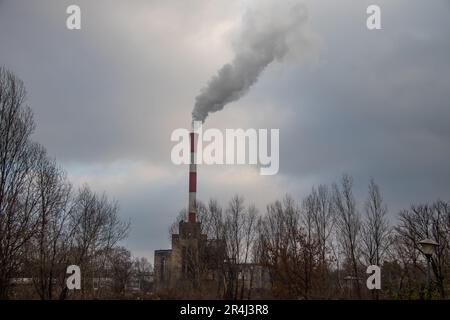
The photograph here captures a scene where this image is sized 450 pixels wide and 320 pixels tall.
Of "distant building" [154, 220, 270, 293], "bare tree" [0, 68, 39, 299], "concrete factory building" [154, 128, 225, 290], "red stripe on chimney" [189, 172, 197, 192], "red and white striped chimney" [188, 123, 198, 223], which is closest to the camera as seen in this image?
"bare tree" [0, 68, 39, 299]

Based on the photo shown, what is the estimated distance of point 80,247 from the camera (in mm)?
24344

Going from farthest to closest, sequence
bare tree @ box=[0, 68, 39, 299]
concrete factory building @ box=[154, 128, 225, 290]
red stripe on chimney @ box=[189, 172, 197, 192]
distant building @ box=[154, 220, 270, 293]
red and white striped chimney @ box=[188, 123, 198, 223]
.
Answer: red stripe on chimney @ box=[189, 172, 197, 192] < red and white striped chimney @ box=[188, 123, 198, 223] < concrete factory building @ box=[154, 128, 225, 290] < distant building @ box=[154, 220, 270, 293] < bare tree @ box=[0, 68, 39, 299]

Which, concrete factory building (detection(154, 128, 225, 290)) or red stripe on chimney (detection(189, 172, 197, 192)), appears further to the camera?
red stripe on chimney (detection(189, 172, 197, 192))

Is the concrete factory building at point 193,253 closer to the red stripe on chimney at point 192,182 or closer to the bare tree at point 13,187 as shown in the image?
the red stripe on chimney at point 192,182

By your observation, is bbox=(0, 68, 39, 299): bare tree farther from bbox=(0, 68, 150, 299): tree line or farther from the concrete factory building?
the concrete factory building

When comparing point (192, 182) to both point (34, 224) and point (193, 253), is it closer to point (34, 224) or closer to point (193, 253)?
point (193, 253)

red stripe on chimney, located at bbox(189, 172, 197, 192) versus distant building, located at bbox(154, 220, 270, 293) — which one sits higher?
red stripe on chimney, located at bbox(189, 172, 197, 192)

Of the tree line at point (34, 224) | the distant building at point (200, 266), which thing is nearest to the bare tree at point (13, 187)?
the tree line at point (34, 224)

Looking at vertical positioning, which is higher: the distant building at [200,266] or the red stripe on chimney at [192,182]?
the red stripe on chimney at [192,182]

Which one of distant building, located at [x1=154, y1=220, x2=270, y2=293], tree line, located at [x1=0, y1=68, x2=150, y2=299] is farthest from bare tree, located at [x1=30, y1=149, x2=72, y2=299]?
distant building, located at [x1=154, y1=220, x2=270, y2=293]

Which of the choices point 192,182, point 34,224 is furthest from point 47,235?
point 192,182
